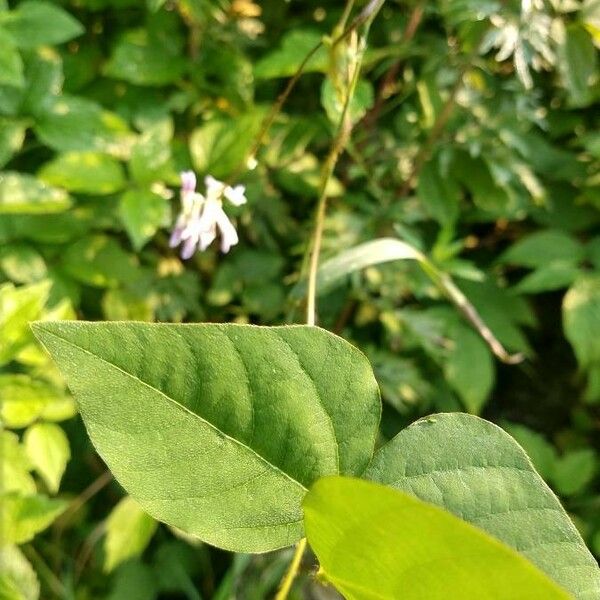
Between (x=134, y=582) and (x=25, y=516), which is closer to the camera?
(x=25, y=516)

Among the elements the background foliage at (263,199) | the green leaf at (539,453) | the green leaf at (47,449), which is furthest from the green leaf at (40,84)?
the green leaf at (539,453)

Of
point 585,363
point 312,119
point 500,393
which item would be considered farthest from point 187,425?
point 500,393

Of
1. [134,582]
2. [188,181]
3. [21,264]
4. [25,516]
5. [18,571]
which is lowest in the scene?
[134,582]

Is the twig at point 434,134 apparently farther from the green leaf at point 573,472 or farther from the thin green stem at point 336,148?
the green leaf at point 573,472

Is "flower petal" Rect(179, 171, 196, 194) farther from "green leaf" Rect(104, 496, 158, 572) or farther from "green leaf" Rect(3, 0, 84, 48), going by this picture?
"green leaf" Rect(104, 496, 158, 572)

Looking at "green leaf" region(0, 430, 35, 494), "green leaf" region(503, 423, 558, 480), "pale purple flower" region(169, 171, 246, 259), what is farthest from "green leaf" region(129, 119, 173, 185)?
"green leaf" region(503, 423, 558, 480)

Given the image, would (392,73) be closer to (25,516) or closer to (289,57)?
(289,57)

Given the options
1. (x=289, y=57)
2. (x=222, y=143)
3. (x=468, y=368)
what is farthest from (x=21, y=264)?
(x=468, y=368)
